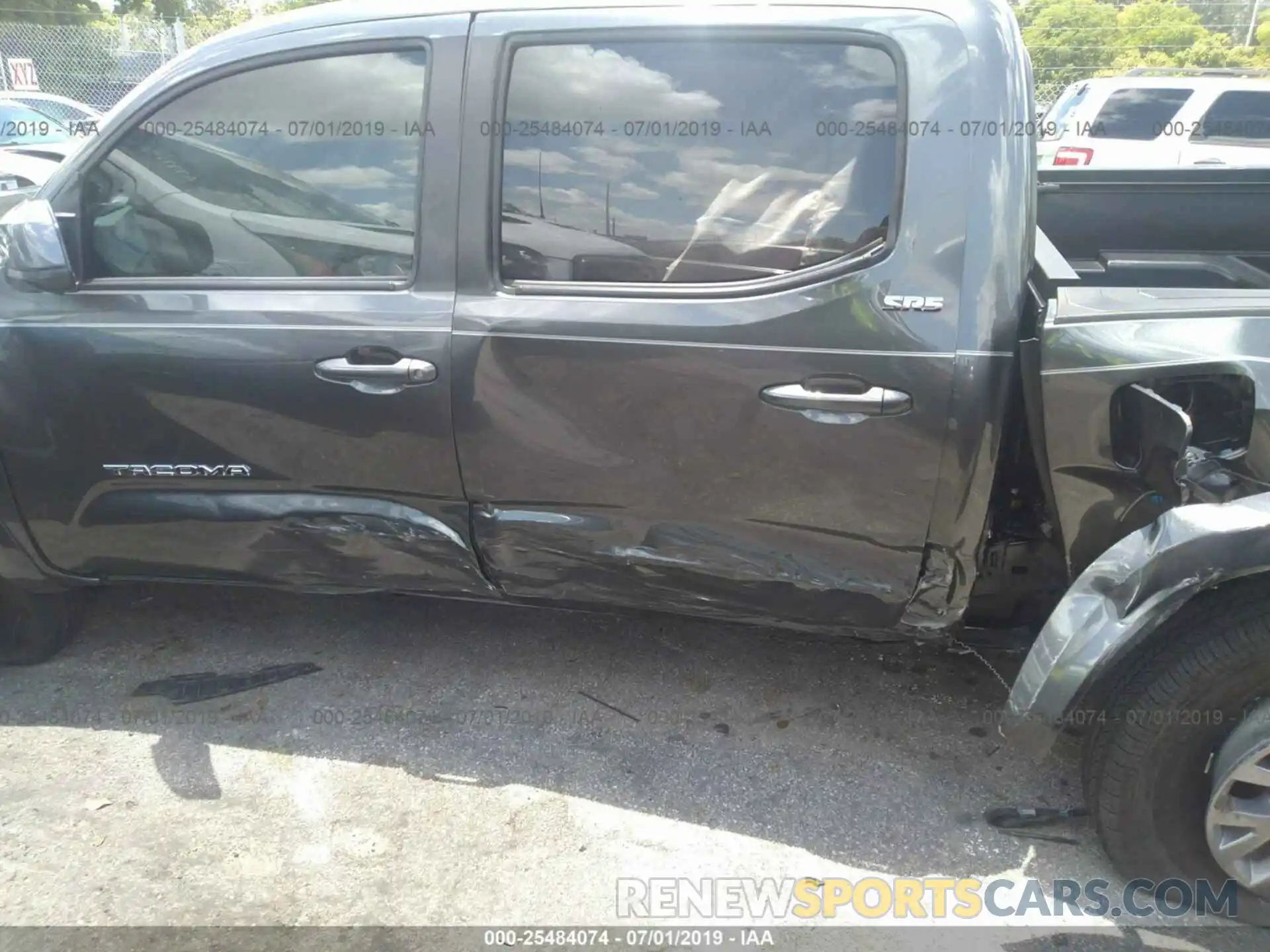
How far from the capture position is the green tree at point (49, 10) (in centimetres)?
1916

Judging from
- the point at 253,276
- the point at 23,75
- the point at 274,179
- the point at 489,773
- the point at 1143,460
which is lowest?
the point at 489,773

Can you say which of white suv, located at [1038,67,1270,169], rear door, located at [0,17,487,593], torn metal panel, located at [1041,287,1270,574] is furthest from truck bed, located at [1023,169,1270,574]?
white suv, located at [1038,67,1270,169]

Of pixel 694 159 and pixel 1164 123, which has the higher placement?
pixel 694 159

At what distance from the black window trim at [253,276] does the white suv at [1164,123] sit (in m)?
8.21

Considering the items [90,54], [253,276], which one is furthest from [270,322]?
[90,54]

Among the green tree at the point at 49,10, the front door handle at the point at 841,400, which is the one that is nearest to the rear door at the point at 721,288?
the front door handle at the point at 841,400

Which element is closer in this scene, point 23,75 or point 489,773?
point 489,773

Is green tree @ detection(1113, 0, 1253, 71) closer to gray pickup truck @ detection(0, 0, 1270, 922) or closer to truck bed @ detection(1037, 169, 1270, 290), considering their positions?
truck bed @ detection(1037, 169, 1270, 290)

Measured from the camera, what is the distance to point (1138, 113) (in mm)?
10086

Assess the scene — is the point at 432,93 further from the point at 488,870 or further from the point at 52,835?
the point at 52,835

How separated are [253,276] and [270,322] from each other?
16 cm

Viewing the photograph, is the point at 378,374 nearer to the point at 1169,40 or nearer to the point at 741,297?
the point at 741,297

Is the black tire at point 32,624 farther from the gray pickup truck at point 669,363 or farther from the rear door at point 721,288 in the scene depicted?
the rear door at point 721,288

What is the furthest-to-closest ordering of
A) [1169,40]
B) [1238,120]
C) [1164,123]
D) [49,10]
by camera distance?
[49,10], [1169,40], [1164,123], [1238,120]
